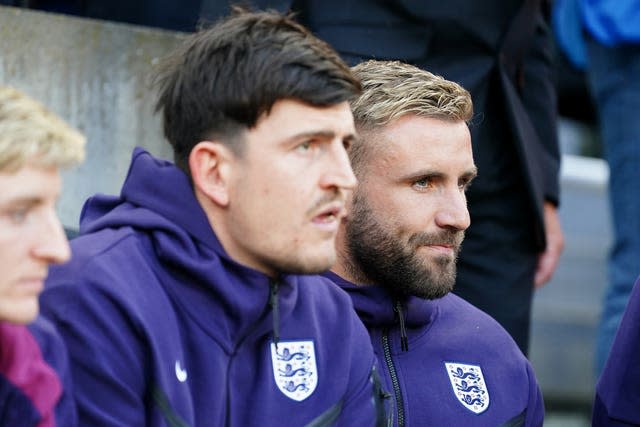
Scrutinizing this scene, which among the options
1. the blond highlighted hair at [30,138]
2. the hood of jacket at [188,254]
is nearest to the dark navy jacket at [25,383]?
the blond highlighted hair at [30,138]

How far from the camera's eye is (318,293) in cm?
316

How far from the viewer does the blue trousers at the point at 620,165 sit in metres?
4.72

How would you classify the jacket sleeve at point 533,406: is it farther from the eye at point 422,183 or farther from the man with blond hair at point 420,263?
the eye at point 422,183

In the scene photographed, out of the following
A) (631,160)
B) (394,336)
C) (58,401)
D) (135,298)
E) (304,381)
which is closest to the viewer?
(58,401)

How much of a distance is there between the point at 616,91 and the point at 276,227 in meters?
2.32

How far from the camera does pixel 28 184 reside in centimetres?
229

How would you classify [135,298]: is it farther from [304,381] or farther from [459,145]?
[459,145]

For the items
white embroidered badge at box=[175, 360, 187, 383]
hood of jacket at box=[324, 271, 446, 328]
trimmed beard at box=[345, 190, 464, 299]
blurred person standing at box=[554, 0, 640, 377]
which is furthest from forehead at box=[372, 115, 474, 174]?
blurred person standing at box=[554, 0, 640, 377]

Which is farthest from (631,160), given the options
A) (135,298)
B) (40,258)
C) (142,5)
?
(40,258)

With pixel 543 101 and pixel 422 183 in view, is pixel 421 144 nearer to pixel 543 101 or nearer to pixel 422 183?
pixel 422 183

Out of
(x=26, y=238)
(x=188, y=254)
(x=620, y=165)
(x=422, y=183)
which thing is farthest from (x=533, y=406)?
(x=26, y=238)

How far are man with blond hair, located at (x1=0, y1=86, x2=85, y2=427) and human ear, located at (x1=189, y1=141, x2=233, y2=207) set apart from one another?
1.57ft

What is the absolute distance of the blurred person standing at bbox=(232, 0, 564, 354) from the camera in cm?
419

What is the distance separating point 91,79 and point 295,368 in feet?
4.77
